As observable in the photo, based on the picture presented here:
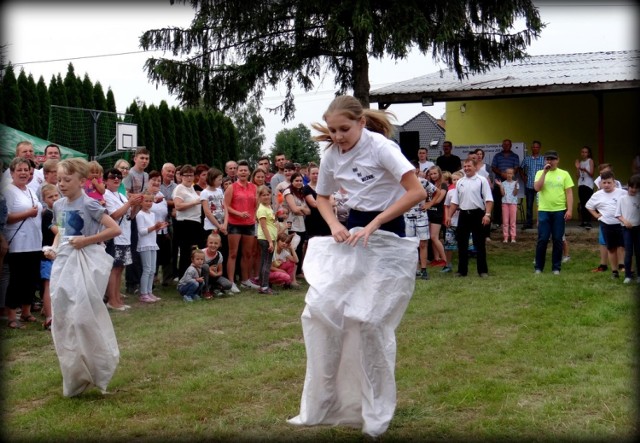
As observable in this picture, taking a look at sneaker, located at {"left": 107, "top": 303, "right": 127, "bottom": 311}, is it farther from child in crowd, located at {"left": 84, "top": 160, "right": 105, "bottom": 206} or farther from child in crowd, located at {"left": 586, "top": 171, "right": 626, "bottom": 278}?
child in crowd, located at {"left": 586, "top": 171, "right": 626, "bottom": 278}

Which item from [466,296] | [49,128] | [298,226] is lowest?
[466,296]

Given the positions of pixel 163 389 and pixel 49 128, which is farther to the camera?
pixel 49 128

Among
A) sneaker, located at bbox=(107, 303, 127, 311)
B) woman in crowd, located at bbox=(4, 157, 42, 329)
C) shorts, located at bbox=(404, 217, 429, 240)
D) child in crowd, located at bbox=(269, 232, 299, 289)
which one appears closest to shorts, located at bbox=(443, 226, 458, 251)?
shorts, located at bbox=(404, 217, 429, 240)

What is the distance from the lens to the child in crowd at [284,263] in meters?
13.0

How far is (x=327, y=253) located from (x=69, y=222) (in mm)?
2495

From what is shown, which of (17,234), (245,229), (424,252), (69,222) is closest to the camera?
(69,222)

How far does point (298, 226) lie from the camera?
1369 centimetres

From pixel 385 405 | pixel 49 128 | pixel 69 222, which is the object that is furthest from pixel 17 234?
pixel 49 128

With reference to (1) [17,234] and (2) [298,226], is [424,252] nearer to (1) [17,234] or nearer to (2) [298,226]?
(2) [298,226]

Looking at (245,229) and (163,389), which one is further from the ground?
(245,229)

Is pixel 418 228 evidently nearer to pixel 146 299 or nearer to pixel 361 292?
pixel 146 299

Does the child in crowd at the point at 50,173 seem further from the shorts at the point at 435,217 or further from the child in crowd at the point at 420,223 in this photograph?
the shorts at the point at 435,217

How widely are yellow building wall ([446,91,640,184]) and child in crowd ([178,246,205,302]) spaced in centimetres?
1418

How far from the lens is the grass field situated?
17.9 ft
